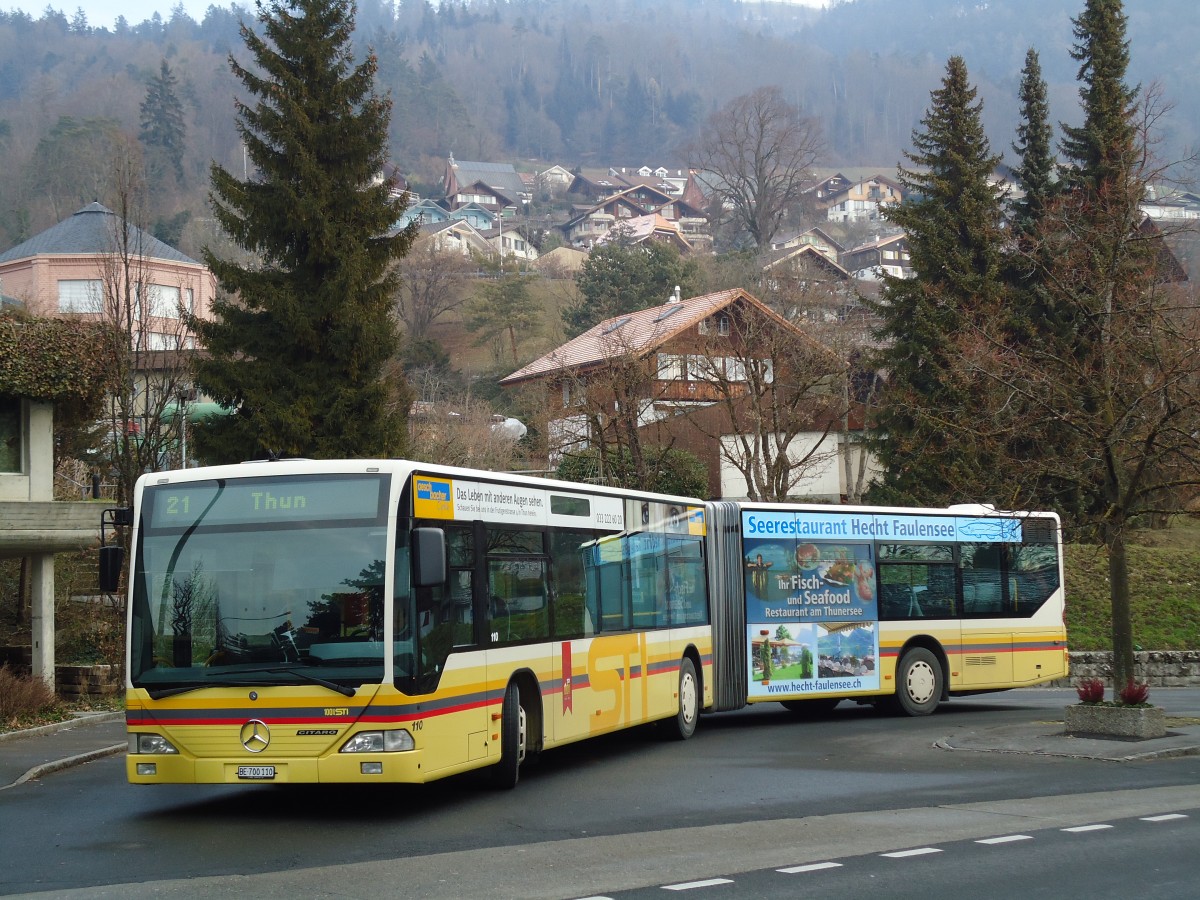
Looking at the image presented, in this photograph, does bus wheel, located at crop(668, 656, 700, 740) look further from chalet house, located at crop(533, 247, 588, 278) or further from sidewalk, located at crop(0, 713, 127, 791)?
chalet house, located at crop(533, 247, 588, 278)

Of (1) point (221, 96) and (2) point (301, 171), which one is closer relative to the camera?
(2) point (301, 171)

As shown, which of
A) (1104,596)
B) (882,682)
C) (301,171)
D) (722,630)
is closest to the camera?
(722,630)

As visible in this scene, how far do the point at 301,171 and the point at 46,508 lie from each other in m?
9.32

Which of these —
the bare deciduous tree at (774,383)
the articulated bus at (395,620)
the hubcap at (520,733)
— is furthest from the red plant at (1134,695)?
the bare deciduous tree at (774,383)

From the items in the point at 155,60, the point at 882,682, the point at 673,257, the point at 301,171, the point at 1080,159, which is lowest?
the point at 882,682

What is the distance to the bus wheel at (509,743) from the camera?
1286 centimetres

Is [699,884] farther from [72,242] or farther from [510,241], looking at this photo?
[510,241]

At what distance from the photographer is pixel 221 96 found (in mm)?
166375

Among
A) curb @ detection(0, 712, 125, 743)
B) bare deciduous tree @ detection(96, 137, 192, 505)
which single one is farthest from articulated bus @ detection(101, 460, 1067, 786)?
bare deciduous tree @ detection(96, 137, 192, 505)

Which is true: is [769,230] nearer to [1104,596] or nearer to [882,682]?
[1104,596]

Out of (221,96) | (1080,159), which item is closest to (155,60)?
(221,96)

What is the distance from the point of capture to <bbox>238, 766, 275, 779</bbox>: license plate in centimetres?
1099

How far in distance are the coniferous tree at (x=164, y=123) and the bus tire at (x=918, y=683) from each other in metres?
121

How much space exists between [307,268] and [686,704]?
1397cm
